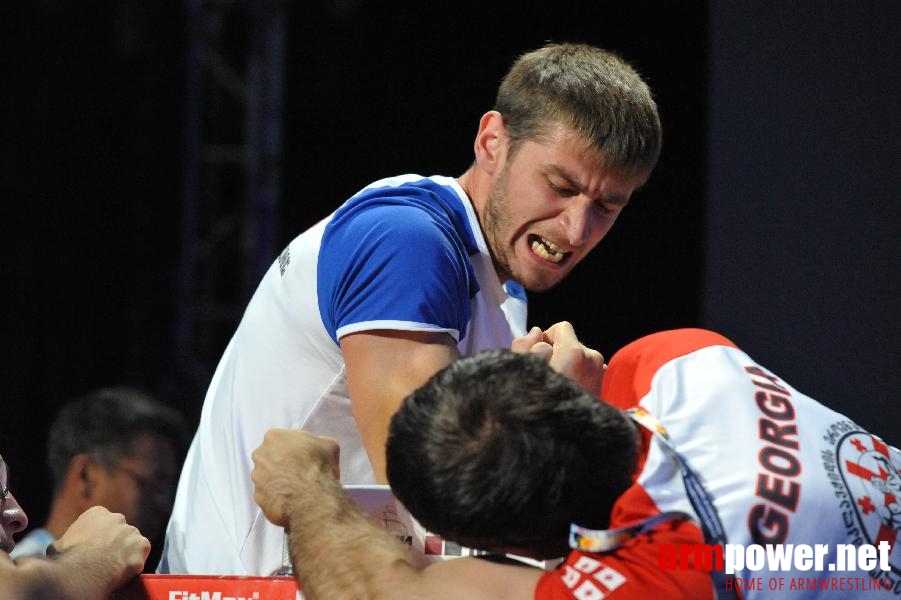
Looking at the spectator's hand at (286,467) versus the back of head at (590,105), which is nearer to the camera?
the spectator's hand at (286,467)

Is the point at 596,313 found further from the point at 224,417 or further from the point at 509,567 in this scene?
the point at 509,567

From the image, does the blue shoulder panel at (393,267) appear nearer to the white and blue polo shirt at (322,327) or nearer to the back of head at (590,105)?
the white and blue polo shirt at (322,327)

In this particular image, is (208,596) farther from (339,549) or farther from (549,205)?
(549,205)

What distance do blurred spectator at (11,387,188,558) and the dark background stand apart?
1.38 meters

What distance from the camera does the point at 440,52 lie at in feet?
16.8

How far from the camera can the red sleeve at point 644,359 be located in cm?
148

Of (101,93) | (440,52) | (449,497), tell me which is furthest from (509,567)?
(101,93)

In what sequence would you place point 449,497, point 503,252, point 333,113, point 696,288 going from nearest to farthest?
point 449,497 → point 503,252 → point 696,288 → point 333,113

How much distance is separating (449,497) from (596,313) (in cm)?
373

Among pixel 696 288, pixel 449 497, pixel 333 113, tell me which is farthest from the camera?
pixel 333 113

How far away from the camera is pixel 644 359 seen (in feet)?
5.03

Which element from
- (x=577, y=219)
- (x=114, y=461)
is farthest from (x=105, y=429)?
(x=577, y=219)

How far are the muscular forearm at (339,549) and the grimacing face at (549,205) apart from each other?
67 cm

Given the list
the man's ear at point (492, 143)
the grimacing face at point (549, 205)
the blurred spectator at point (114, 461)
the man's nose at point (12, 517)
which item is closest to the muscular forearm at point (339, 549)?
the man's nose at point (12, 517)
